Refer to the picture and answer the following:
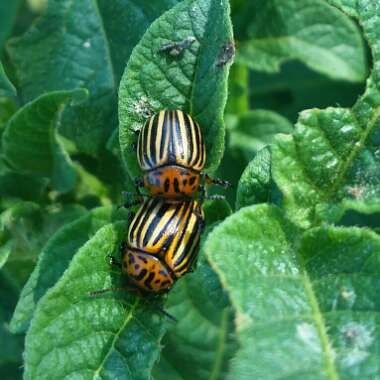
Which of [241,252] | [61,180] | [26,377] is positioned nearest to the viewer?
[241,252]

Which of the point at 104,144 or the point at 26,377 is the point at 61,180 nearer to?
the point at 104,144

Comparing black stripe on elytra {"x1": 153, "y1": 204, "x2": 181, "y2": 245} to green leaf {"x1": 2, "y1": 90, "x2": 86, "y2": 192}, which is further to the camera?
green leaf {"x1": 2, "y1": 90, "x2": 86, "y2": 192}

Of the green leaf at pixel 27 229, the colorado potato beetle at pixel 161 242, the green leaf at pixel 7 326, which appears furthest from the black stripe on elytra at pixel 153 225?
the green leaf at pixel 7 326

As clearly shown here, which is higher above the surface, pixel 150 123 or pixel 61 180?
pixel 150 123

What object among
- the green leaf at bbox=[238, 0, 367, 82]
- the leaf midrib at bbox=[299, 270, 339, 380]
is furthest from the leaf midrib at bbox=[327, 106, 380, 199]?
the green leaf at bbox=[238, 0, 367, 82]

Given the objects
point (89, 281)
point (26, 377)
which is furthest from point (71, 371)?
point (89, 281)

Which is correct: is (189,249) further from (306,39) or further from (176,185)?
(306,39)

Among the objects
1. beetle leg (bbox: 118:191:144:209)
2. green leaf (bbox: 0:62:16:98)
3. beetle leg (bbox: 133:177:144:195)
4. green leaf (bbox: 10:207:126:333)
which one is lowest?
green leaf (bbox: 10:207:126:333)

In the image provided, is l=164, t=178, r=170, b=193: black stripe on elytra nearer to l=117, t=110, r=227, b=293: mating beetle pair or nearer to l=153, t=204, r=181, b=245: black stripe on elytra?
l=117, t=110, r=227, b=293: mating beetle pair

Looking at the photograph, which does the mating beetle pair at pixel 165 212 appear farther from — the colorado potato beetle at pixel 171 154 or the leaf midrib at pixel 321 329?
the leaf midrib at pixel 321 329
